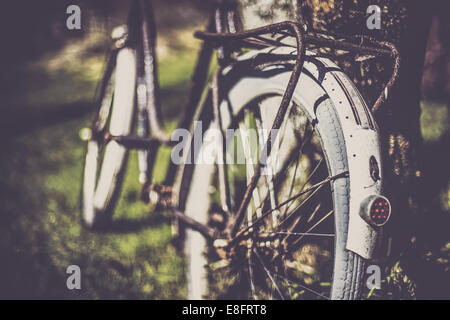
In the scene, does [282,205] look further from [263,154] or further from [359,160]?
[359,160]

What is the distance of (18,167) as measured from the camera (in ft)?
10.9

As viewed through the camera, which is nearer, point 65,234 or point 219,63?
point 219,63

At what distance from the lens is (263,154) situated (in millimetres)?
1377

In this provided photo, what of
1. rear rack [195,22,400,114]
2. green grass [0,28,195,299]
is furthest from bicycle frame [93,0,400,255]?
green grass [0,28,195,299]

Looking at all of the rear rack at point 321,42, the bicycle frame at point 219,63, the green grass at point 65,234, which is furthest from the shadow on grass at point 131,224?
the rear rack at point 321,42

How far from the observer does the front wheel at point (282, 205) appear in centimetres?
119

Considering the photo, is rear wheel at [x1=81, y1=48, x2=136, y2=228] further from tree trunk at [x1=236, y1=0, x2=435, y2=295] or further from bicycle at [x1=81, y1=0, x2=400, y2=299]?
tree trunk at [x1=236, y1=0, x2=435, y2=295]

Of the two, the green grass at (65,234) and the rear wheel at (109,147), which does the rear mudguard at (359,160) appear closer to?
the green grass at (65,234)

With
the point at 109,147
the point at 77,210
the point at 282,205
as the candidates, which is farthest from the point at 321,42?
the point at 77,210

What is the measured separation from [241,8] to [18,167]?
243 cm

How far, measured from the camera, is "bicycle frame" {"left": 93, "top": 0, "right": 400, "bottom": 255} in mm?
1189

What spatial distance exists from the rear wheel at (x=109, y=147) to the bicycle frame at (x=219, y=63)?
5 centimetres

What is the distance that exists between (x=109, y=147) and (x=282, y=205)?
1.30 m

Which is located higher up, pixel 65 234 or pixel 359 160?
pixel 359 160
